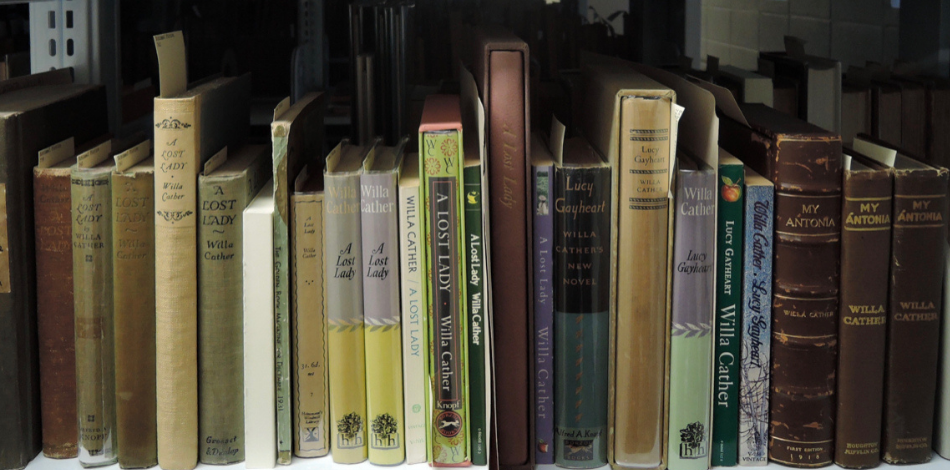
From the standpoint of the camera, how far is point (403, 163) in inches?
30.8

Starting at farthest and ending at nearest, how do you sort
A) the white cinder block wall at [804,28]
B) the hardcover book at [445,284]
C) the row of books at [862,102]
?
the white cinder block wall at [804,28], the row of books at [862,102], the hardcover book at [445,284]

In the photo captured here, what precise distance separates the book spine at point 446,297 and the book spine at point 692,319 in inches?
7.3

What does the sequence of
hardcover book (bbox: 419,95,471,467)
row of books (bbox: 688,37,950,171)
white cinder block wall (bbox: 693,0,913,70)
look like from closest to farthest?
hardcover book (bbox: 419,95,471,467)
row of books (bbox: 688,37,950,171)
white cinder block wall (bbox: 693,0,913,70)

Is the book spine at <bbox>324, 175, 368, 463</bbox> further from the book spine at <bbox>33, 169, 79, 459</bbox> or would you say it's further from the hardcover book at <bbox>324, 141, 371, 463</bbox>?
the book spine at <bbox>33, 169, 79, 459</bbox>

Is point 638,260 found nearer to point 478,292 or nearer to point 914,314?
point 478,292

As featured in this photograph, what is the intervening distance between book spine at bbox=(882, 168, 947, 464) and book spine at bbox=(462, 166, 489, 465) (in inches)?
13.9

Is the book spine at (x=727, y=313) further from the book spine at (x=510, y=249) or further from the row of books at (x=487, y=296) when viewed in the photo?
the book spine at (x=510, y=249)

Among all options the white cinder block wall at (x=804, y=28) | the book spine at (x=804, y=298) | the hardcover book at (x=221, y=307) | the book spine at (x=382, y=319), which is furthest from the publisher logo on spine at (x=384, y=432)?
the white cinder block wall at (x=804, y=28)

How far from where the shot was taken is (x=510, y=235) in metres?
0.70

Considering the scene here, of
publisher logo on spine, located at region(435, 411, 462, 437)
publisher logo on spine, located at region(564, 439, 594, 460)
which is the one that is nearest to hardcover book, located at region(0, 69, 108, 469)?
publisher logo on spine, located at region(435, 411, 462, 437)

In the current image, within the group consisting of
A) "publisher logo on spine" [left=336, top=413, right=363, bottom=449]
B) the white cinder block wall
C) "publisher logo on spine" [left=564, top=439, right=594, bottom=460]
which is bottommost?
"publisher logo on spine" [left=564, top=439, right=594, bottom=460]

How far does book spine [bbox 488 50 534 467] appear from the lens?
2.24ft

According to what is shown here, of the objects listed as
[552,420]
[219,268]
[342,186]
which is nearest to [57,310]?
[219,268]

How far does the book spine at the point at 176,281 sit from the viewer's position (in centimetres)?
69
